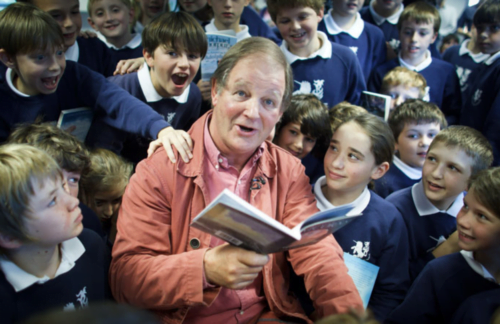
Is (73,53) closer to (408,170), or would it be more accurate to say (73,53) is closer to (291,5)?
(291,5)

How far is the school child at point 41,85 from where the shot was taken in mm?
1960

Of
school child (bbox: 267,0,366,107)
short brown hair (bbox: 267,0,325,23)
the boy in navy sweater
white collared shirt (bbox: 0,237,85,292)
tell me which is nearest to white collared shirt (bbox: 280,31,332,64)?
school child (bbox: 267,0,366,107)

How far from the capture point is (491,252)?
172 cm

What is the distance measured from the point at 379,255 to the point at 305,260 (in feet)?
1.71

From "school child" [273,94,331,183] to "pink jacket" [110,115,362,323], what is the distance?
82cm

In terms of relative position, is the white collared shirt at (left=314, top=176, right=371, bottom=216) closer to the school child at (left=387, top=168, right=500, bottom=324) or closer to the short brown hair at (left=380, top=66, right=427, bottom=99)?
the school child at (left=387, top=168, right=500, bottom=324)

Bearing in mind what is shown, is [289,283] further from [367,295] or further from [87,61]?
[87,61]

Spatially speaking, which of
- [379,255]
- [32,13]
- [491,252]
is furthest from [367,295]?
[32,13]

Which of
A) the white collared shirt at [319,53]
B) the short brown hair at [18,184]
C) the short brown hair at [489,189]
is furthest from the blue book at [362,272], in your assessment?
the white collared shirt at [319,53]

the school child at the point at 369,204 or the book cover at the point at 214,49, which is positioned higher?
the book cover at the point at 214,49

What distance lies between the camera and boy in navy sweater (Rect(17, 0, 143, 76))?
2.51 meters

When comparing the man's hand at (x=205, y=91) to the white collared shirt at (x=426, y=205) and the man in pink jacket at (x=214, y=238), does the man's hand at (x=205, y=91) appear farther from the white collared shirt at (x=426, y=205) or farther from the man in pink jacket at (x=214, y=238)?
the white collared shirt at (x=426, y=205)

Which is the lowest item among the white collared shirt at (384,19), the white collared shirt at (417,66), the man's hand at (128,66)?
the man's hand at (128,66)

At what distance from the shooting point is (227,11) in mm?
3025
